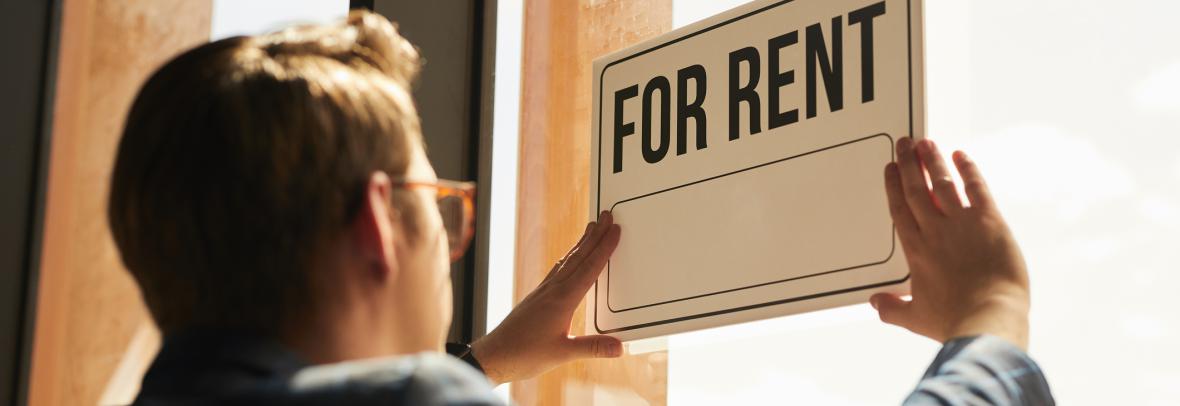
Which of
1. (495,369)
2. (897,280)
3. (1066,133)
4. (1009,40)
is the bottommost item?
(495,369)

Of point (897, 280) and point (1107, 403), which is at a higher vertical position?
point (897, 280)

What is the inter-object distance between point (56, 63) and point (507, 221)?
0.86 m

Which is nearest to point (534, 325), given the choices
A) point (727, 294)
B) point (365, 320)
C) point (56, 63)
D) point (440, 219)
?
point (727, 294)

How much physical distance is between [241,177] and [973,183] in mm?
636

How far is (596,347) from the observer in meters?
1.48

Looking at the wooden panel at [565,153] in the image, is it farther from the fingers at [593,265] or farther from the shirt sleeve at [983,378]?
the shirt sleeve at [983,378]

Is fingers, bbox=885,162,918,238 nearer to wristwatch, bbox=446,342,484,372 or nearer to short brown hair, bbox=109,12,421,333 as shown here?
short brown hair, bbox=109,12,421,333

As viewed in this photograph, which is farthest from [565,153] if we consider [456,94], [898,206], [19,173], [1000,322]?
[19,173]

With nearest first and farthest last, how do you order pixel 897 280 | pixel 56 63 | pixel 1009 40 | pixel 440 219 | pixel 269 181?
pixel 269 181 < pixel 440 219 < pixel 897 280 < pixel 1009 40 < pixel 56 63

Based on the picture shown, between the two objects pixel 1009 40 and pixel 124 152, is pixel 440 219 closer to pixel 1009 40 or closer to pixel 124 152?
pixel 124 152

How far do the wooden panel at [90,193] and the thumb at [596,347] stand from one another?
1.03 meters

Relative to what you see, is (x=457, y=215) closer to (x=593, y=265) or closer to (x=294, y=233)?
(x=294, y=233)

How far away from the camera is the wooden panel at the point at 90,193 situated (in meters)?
2.21

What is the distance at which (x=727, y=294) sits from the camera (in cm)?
134
